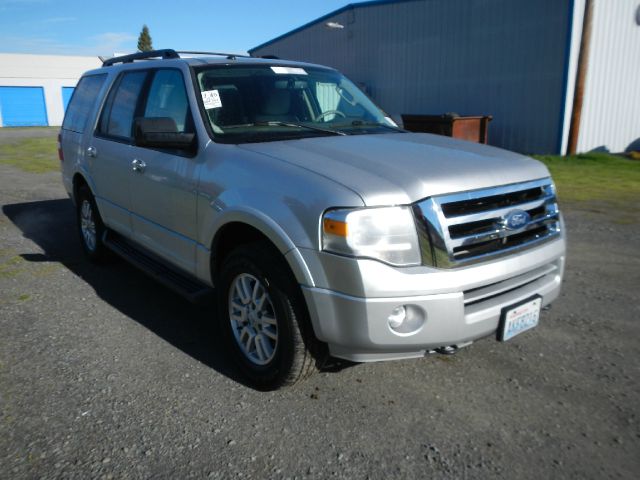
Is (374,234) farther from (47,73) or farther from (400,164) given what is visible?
(47,73)

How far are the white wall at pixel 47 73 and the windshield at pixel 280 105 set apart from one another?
40.9 m

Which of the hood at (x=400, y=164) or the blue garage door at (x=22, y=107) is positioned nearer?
the hood at (x=400, y=164)

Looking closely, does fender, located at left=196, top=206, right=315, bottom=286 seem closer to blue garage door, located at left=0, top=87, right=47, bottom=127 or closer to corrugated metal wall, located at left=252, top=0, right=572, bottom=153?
corrugated metal wall, located at left=252, top=0, right=572, bottom=153

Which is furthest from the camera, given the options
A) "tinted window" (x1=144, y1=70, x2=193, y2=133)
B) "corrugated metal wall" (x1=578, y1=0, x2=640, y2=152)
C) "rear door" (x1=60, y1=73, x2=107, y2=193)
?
"corrugated metal wall" (x1=578, y1=0, x2=640, y2=152)

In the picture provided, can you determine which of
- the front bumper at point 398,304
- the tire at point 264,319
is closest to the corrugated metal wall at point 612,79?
the front bumper at point 398,304

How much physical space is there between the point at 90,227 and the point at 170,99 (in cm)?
228

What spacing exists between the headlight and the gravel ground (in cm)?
95

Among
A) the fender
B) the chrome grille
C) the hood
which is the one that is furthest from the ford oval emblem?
the fender

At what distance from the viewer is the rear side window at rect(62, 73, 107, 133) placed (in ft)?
17.9

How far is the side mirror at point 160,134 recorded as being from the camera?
3463mm

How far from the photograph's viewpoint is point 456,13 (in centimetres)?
1634

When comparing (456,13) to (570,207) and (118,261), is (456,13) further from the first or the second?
(118,261)

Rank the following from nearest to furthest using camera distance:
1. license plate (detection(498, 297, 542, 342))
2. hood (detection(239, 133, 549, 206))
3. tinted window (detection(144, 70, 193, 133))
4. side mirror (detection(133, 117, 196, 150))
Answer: hood (detection(239, 133, 549, 206)), license plate (detection(498, 297, 542, 342)), side mirror (detection(133, 117, 196, 150)), tinted window (detection(144, 70, 193, 133))

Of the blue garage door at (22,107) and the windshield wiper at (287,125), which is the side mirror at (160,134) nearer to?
the windshield wiper at (287,125)
